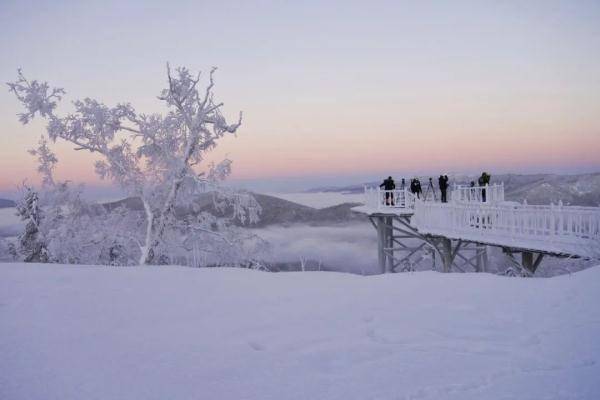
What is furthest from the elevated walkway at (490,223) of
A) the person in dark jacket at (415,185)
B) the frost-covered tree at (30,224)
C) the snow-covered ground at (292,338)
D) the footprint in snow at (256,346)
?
the frost-covered tree at (30,224)

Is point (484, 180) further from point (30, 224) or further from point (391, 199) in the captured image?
point (30, 224)

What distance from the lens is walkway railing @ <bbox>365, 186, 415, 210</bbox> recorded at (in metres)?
23.8

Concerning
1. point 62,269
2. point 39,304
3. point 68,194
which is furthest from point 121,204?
point 39,304

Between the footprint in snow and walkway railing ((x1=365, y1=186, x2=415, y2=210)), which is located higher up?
walkway railing ((x1=365, y1=186, x2=415, y2=210))

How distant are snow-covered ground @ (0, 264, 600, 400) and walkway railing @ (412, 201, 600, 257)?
19.1 feet

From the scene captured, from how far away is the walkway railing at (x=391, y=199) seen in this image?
23.8 metres

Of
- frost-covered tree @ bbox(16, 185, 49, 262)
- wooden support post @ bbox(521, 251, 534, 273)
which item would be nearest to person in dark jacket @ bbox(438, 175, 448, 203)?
wooden support post @ bbox(521, 251, 534, 273)

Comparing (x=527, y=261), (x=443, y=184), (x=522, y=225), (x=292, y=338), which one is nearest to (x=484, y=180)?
(x=443, y=184)

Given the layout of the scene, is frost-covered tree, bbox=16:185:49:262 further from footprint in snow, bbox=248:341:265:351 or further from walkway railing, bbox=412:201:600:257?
footprint in snow, bbox=248:341:265:351

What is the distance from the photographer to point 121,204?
71.3ft

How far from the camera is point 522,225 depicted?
14867mm

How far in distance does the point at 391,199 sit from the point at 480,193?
179 inches

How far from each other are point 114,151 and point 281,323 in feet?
58.9

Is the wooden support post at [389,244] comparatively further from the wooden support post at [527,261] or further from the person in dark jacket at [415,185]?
the wooden support post at [527,261]
